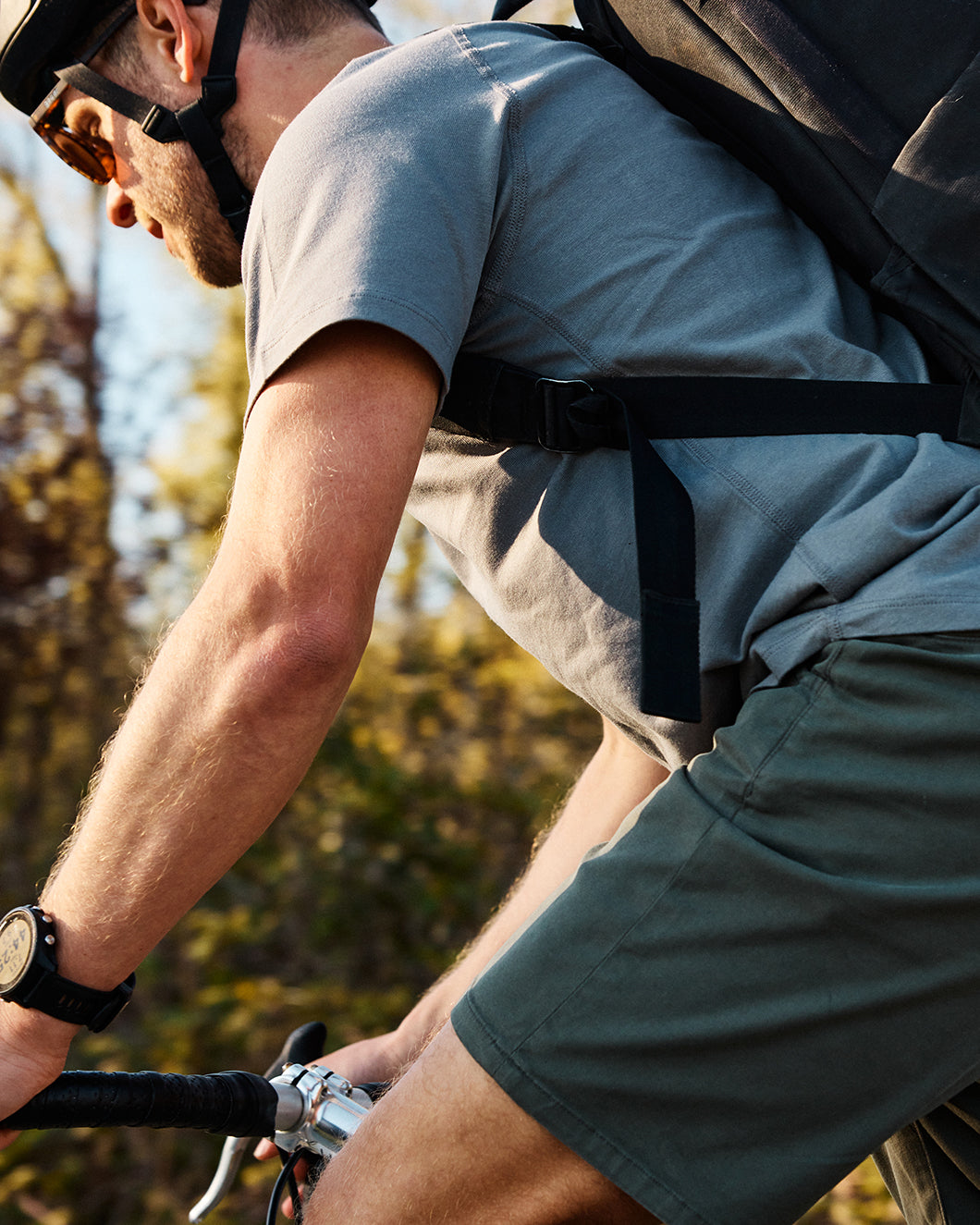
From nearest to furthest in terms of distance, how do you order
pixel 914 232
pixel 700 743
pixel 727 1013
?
1. pixel 727 1013
2. pixel 914 232
3. pixel 700 743

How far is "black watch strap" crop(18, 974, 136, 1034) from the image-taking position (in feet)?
4.71

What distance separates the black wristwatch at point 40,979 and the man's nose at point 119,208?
4.36ft

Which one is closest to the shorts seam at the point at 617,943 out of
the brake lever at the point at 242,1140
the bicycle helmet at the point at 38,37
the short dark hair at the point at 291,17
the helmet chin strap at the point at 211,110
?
the brake lever at the point at 242,1140

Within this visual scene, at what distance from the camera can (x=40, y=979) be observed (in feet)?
4.69

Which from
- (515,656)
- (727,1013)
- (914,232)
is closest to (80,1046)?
(515,656)

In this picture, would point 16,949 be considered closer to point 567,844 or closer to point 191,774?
point 191,774

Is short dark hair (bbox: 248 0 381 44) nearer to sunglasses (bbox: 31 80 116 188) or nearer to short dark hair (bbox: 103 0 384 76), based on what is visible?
short dark hair (bbox: 103 0 384 76)

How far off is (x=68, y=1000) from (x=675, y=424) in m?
1.00

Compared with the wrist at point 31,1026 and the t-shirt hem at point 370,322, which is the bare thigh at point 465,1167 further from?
the t-shirt hem at point 370,322

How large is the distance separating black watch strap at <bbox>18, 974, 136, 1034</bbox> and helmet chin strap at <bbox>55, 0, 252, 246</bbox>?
1.20m

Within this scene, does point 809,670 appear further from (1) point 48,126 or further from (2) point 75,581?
(2) point 75,581

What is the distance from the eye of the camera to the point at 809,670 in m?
1.35

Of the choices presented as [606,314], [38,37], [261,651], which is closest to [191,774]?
[261,651]

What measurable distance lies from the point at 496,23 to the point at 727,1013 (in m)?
1.30
